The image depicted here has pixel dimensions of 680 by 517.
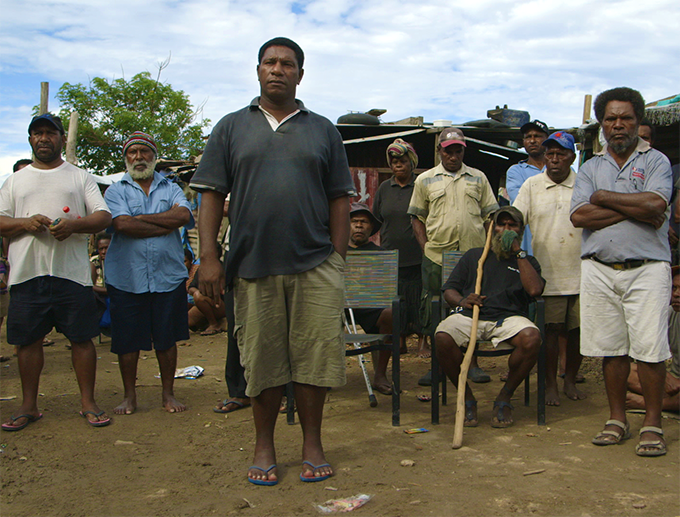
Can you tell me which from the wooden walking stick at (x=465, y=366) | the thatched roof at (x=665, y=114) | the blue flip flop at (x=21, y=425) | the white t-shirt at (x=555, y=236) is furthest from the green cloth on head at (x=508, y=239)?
the blue flip flop at (x=21, y=425)

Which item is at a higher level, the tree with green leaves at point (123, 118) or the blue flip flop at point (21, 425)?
the tree with green leaves at point (123, 118)

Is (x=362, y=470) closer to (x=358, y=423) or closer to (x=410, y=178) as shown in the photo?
(x=358, y=423)

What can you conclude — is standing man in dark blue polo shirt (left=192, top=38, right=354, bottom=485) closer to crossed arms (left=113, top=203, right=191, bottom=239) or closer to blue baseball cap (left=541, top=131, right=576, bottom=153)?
crossed arms (left=113, top=203, right=191, bottom=239)

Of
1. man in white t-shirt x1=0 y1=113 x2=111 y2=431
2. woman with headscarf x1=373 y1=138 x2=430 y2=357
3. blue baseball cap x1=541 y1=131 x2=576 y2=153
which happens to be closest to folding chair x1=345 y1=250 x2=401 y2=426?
woman with headscarf x1=373 y1=138 x2=430 y2=357

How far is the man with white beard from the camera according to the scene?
15.6 feet

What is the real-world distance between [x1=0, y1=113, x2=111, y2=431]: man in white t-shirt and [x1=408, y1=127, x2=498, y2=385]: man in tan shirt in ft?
9.13

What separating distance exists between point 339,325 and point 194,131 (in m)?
25.3

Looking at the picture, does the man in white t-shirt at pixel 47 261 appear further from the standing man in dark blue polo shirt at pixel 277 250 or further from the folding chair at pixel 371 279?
the folding chair at pixel 371 279

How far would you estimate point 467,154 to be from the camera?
12.0m

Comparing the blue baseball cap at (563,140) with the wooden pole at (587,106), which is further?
the wooden pole at (587,106)

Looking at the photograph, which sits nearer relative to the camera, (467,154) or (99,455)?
(99,455)

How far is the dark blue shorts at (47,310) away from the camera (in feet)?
14.4

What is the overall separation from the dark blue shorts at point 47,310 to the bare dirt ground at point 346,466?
68 cm

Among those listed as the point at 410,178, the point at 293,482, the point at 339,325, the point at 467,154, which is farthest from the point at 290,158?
the point at 467,154
